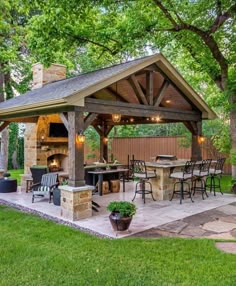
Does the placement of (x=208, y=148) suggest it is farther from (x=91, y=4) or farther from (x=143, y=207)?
(x=91, y=4)

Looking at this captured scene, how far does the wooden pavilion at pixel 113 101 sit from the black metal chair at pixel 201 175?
3.29ft

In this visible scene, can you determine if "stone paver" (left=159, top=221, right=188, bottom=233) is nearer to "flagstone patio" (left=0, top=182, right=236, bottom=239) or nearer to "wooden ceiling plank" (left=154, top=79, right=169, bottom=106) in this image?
"flagstone patio" (left=0, top=182, right=236, bottom=239)

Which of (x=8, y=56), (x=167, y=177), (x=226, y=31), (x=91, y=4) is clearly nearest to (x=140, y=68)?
(x=91, y=4)

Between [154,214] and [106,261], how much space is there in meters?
2.98

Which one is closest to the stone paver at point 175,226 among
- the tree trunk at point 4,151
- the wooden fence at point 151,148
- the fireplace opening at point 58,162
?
the fireplace opening at point 58,162

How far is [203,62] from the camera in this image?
11.2 metres

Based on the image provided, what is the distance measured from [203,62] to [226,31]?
145 centimetres

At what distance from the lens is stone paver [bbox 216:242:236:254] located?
4.90 metres

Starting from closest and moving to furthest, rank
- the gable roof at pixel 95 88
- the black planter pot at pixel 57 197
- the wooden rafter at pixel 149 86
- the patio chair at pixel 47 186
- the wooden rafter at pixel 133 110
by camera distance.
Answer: the gable roof at pixel 95 88, the wooden rafter at pixel 133 110, the black planter pot at pixel 57 197, the patio chair at pixel 47 186, the wooden rafter at pixel 149 86

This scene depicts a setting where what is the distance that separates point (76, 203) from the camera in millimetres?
6758

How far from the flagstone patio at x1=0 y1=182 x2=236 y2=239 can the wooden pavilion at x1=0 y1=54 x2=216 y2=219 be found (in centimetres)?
107

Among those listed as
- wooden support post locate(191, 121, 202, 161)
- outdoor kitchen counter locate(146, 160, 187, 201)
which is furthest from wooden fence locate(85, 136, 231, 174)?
outdoor kitchen counter locate(146, 160, 187, 201)

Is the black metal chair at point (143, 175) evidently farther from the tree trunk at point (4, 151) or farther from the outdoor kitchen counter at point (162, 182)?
the tree trunk at point (4, 151)

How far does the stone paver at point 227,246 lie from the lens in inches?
193
